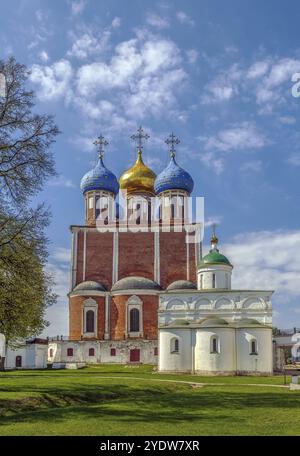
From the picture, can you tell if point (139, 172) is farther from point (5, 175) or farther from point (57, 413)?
point (57, 413)

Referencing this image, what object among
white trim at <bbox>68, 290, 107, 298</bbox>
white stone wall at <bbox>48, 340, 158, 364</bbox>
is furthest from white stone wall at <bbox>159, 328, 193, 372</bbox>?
white trim at <bbox>68, 290, 107, 298</bbox>

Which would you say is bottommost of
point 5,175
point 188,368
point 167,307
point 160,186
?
point 188,368

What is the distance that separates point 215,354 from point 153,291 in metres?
15.5

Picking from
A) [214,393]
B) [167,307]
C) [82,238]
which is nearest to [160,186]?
[82,238]

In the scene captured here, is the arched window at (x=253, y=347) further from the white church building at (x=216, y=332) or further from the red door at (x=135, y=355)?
the red door at (x=135, y=355)

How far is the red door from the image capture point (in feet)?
160

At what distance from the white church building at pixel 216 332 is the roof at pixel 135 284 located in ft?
31.0

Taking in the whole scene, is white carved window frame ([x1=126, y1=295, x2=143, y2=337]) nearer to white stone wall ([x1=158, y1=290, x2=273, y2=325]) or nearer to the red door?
the red door

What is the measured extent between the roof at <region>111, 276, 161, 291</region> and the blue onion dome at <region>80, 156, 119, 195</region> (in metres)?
11.9

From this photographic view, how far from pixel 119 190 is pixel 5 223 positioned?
44.8m

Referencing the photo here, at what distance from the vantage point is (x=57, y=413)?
1502cm

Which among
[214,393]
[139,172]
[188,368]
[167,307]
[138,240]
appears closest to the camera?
[214,393]

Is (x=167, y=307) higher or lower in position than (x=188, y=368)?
higher

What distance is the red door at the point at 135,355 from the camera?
48.9m
